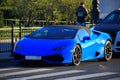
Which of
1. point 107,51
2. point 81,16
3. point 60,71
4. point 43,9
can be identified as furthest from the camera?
point 43,9

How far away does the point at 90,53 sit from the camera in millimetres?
15648

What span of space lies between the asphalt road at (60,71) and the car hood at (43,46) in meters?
0.44

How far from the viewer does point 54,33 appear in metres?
15.2

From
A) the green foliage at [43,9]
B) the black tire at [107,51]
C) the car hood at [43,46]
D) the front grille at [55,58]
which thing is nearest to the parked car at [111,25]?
the black tire at [107,51]

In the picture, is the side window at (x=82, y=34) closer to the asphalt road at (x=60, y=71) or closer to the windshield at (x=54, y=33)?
the windshield at (x=54, y=33)

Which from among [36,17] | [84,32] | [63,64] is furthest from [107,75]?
[36,17]

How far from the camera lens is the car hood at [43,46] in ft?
46.4

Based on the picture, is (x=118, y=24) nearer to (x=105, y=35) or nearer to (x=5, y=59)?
(x=105, y=35)

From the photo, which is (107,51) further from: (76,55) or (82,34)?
(76,55)

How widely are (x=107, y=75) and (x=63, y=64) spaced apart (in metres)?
2.66

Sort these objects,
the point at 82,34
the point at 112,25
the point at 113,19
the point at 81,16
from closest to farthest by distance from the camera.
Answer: the point at 82,34 < the point at 112,25 < the point at 113,19 < the point at 81,16

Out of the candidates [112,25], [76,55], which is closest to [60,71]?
[76,55]

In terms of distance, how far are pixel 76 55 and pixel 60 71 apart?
1.58m

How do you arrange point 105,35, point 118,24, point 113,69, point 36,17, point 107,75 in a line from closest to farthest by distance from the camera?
1. point 107,75
2. point 113,69
3. point 105,35
4. point 118,24
5. point 36,17
